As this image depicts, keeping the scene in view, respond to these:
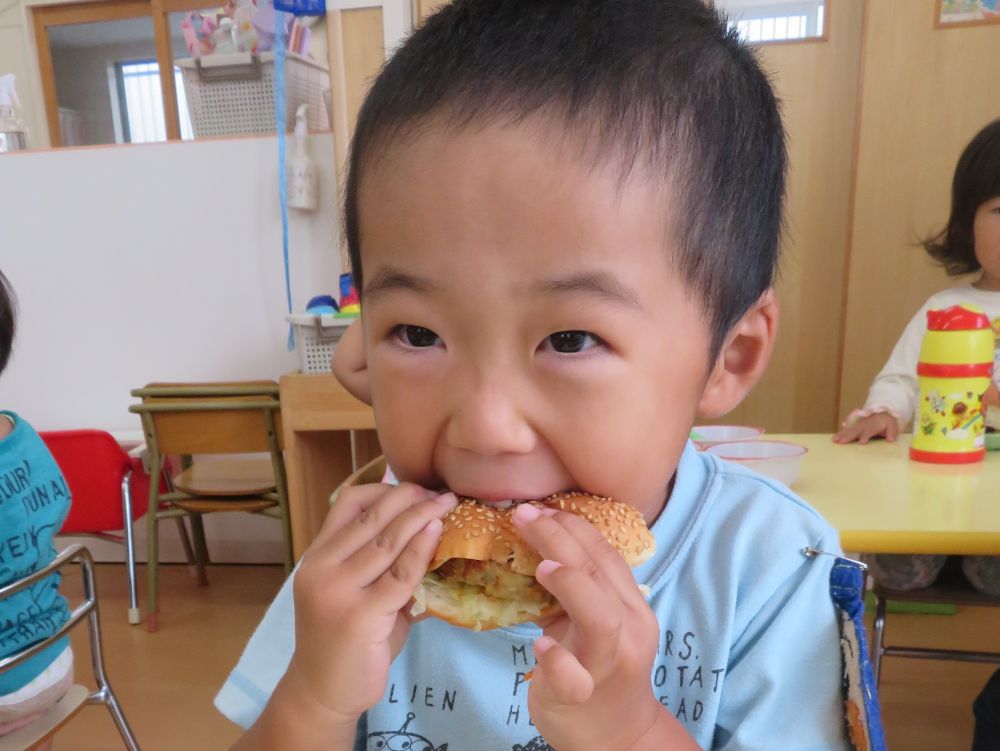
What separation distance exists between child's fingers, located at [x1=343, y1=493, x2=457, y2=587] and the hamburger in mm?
17

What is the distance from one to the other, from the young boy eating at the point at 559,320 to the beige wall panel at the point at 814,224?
2466 millimetres

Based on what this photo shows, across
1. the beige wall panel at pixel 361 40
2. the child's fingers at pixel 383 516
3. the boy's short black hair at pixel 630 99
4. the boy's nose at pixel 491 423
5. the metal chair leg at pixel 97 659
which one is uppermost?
the beige wall panel at pixel 361 40

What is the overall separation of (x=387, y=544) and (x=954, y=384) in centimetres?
126

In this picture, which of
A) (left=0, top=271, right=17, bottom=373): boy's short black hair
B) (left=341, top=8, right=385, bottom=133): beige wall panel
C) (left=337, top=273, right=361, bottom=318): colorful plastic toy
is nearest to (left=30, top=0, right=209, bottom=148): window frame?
(left=341, top=8, right=385, bottom=133): beige wall panel

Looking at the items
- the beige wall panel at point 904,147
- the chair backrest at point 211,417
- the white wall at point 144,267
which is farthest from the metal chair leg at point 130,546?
the beige wall panel at point 904,147

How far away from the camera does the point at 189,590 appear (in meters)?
3.22

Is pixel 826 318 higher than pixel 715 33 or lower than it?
lower

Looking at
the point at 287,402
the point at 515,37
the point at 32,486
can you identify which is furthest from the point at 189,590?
the point at 515,37

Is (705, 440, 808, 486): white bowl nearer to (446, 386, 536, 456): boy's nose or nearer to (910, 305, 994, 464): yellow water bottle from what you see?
(910, 305, 994, 464): yellow water bottle

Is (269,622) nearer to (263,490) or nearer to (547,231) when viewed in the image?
(547,231)

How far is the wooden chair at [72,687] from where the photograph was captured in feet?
4.24

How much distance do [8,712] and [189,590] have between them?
189 cm

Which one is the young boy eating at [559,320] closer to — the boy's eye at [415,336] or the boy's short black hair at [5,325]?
the boy's eye at [415,336]

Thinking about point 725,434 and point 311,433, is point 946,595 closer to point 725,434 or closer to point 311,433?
point 725,434
